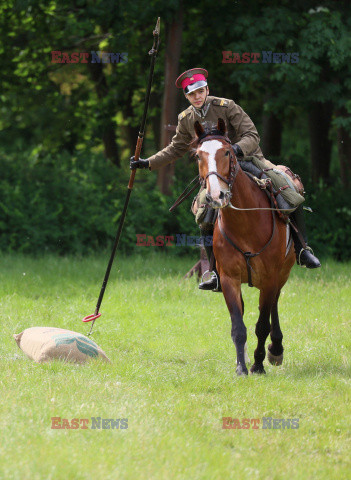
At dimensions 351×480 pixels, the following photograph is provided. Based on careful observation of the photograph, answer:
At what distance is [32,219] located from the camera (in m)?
18.0

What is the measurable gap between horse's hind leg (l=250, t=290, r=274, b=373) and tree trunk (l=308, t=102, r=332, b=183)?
1163 centimetres

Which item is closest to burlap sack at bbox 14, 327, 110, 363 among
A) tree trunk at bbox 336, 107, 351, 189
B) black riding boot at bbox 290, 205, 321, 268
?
black riding boot at bbox 290, 205, 321, 268

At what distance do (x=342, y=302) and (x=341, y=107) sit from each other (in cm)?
630

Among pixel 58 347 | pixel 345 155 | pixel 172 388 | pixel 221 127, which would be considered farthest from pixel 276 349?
pixel 345 155

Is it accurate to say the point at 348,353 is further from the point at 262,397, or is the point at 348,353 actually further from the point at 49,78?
the point at 49,78

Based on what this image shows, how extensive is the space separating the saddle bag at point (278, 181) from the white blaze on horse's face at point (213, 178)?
121 cm

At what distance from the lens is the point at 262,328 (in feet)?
28.4

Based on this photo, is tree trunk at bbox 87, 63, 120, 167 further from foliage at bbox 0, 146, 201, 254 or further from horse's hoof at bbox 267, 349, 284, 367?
horse's hoof at bbox 267, 349, 284, 367

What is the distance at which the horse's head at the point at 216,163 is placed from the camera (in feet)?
23.5

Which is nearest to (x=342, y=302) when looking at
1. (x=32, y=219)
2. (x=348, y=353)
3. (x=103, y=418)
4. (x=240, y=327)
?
(x=348, y=353)

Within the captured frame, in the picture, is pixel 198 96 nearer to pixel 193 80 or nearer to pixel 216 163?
pixel 193 80

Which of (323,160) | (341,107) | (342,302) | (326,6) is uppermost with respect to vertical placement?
(326,6)

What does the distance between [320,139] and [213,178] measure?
1363cm

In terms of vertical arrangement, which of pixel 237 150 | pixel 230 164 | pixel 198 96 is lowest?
pixel 230 164
